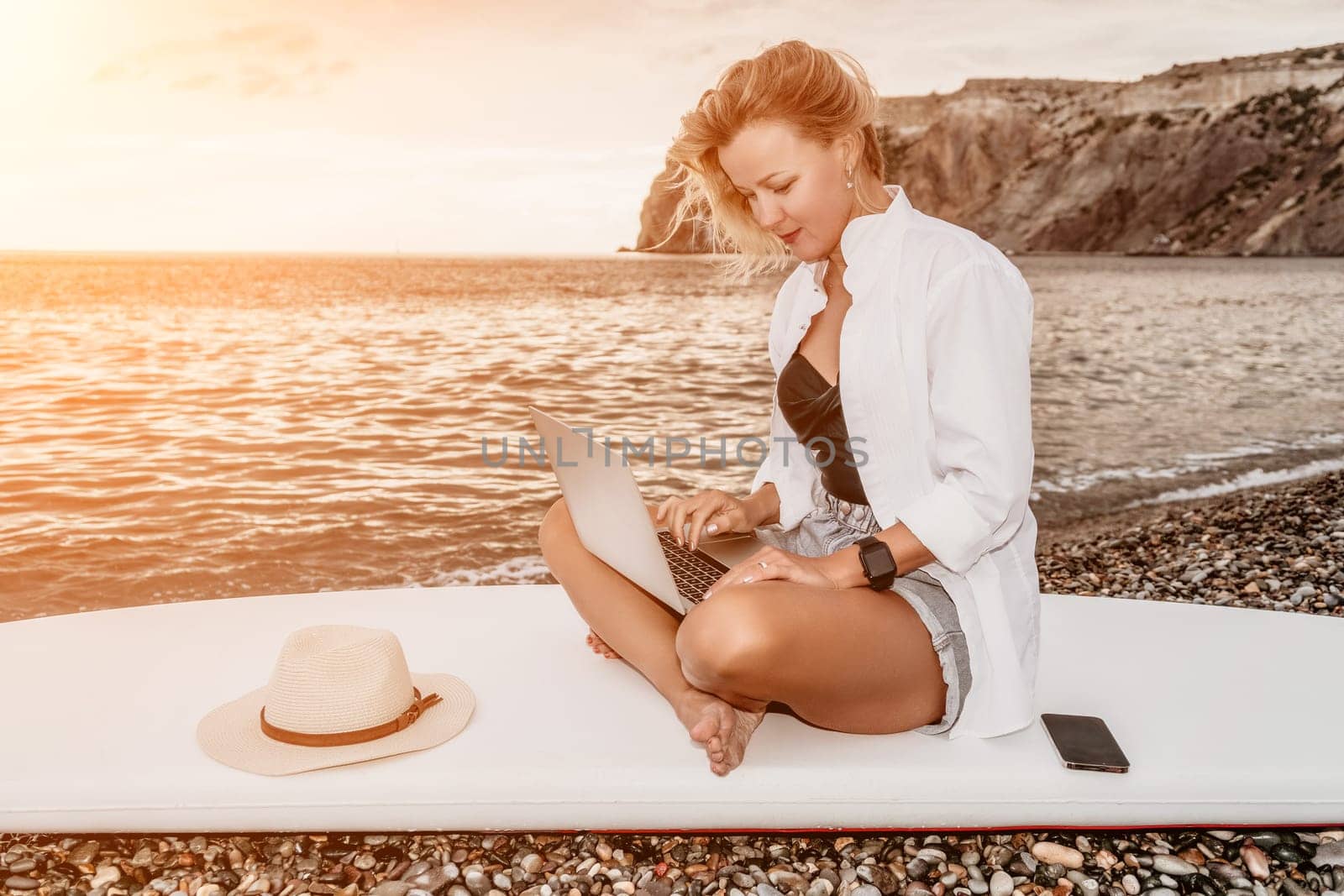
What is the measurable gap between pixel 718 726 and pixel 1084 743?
883 millimetres

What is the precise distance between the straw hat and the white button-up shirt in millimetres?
1184

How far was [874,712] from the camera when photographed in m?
2.08

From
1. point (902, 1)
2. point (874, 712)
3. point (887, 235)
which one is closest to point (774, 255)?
point (887, 235)

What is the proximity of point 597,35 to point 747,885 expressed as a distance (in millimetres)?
23957

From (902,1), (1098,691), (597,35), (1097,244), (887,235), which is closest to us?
(887,235)

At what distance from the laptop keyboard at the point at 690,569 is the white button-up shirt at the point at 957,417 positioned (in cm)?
50

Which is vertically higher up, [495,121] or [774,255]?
[495,121]

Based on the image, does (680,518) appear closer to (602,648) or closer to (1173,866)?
(602,648)

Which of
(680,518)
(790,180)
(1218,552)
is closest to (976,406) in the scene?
(790,180)

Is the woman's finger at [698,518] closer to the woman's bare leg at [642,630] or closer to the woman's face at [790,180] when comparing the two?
the woman's bare leg at [642,630]

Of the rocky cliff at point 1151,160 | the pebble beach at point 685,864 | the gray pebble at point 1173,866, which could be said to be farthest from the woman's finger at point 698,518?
the rocky cliff at point 1151,160

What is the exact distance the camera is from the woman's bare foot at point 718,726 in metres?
1.96

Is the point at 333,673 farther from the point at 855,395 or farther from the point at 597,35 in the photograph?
the point at 597,35

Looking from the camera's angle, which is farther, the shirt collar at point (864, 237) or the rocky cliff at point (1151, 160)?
the rocky cliff at point (1151, 160)
